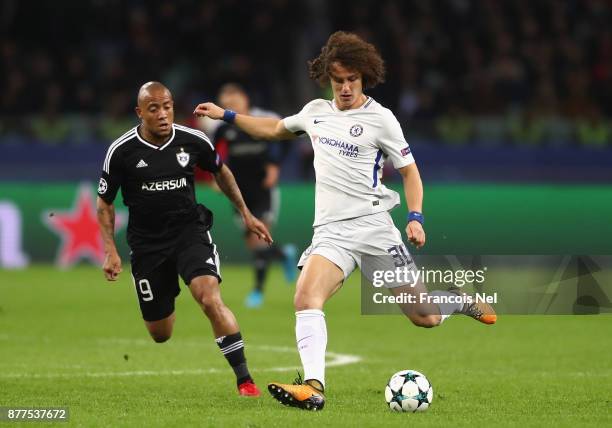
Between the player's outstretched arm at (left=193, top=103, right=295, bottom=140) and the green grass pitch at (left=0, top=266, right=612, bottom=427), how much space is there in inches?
65.3

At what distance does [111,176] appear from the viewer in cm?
838

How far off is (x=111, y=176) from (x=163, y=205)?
1.26ft

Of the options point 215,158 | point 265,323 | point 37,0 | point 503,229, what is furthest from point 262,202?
point 37,0

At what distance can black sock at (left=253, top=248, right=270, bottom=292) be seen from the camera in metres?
15.3

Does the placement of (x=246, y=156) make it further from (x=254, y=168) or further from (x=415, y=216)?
(x=415, y=216)

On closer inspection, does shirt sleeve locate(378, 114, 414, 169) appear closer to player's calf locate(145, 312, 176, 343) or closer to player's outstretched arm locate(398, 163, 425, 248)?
player's outstretched arm locate(398, 163, 425, 248)

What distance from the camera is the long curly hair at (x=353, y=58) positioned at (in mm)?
7703

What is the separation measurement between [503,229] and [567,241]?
126 centimetres

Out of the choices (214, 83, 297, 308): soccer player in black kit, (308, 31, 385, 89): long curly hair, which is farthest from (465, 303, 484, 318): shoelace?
(214, 83, 297, 308): soccer player in black kit

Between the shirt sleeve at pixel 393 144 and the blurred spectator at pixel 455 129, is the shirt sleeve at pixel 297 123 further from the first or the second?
the blurred spectator at pixel 455 129

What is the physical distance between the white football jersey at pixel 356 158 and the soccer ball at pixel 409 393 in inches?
40.1

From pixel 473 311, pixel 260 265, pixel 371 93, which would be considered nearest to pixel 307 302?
pixel 473 311
